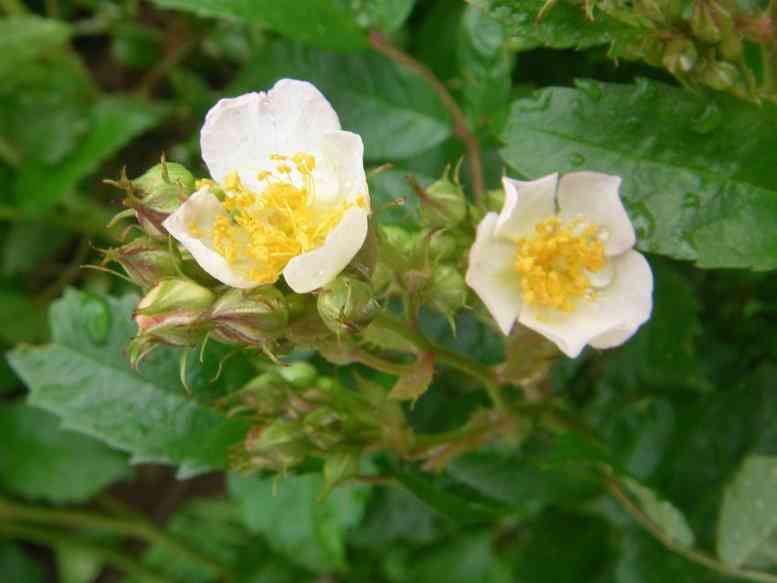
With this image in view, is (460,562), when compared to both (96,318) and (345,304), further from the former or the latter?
(345,304)

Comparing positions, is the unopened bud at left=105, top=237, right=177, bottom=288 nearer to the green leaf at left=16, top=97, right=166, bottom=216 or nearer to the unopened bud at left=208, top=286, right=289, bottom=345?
the unopened bud at left=208, top=286, right=289, bottom=345

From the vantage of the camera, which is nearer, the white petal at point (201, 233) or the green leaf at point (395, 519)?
the white petal at point (201, 233)

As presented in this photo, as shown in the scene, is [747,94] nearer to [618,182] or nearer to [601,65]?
[618,182]

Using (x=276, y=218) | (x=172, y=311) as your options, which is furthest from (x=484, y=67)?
(x=172, y=311)

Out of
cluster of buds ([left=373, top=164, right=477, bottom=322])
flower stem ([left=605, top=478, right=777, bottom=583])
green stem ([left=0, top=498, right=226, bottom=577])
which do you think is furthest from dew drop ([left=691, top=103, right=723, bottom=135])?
green stem ([left=0, top=498, right=226, bottom=577])

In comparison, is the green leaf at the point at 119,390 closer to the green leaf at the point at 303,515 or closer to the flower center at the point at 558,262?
the green leaf at the point at 303,515

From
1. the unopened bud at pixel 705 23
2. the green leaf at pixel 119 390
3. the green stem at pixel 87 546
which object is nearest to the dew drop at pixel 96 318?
the green leaf at pixel 119 390
